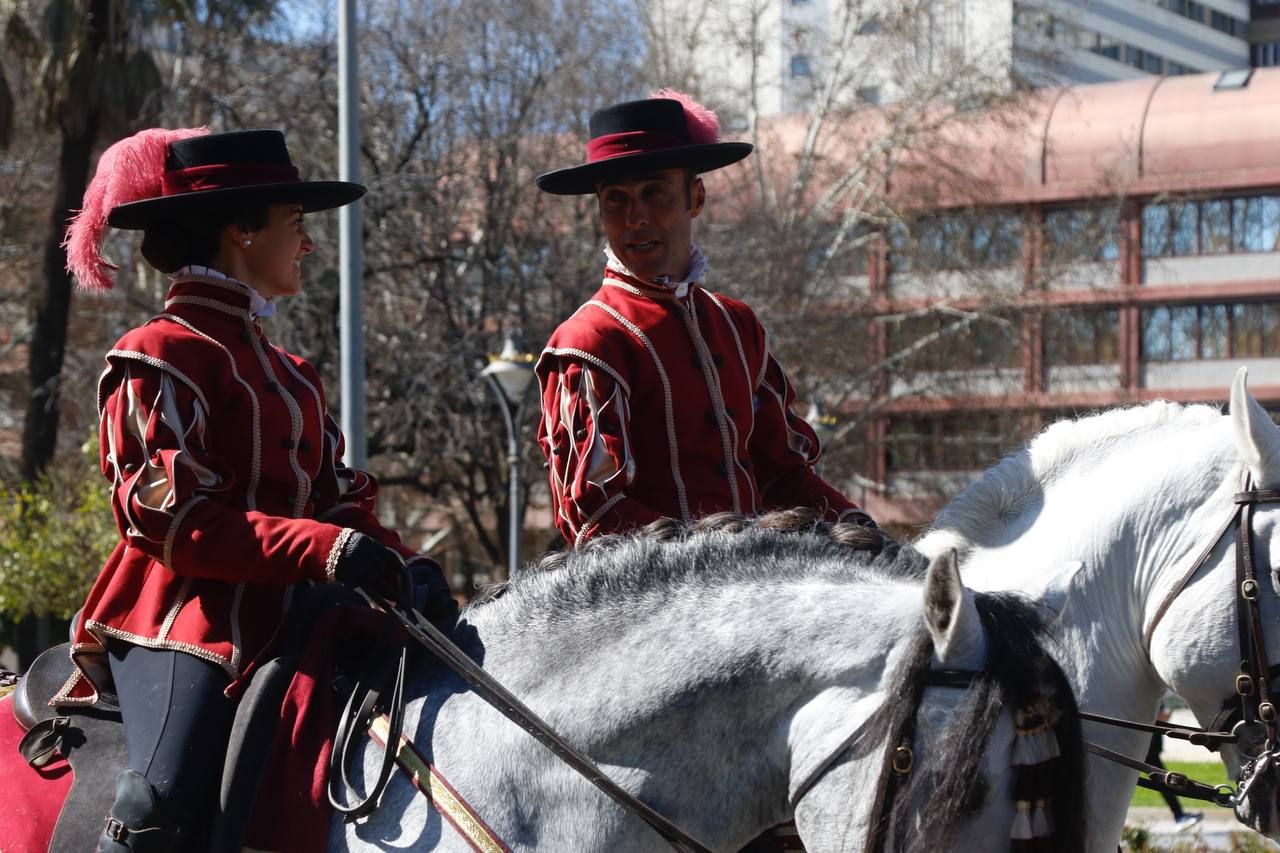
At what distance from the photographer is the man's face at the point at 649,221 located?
428 centimetres

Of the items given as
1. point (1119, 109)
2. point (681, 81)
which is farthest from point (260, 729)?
point (1119, 109)

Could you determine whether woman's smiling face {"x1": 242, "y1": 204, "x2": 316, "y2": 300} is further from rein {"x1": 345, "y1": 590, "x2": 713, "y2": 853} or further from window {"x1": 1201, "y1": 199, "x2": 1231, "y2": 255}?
window {"x1": 1201, "y1": 199, "x2": 1231, "y2": 255}

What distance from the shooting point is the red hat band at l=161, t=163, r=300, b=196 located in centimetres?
353

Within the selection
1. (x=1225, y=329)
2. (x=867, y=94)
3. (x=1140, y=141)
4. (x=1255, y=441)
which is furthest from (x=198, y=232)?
(x=1225, y=329)

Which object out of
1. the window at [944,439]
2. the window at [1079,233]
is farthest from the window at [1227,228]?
the window at [944,439]

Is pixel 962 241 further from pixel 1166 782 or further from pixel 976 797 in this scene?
pixel 976 797

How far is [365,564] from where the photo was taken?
306 centimetres

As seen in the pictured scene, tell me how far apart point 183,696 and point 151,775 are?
0.53 feet

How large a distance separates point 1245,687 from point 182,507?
2407 mm

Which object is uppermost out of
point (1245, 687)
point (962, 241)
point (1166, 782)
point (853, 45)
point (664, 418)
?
point (853, 45)

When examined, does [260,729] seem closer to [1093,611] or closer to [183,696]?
[183,696]

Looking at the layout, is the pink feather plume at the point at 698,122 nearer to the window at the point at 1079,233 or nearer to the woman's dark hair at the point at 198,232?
the woman's dark hair at the point at 198,232

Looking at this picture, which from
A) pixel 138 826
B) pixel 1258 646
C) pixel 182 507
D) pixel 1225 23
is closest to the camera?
pixel 138 826

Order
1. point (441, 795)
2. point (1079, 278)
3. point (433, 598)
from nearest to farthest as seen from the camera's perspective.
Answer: point (441, 795) → point (433, 598) → point (1079, 278)
